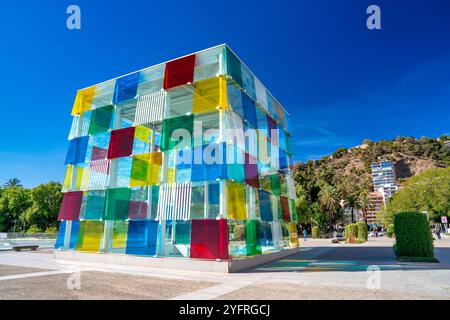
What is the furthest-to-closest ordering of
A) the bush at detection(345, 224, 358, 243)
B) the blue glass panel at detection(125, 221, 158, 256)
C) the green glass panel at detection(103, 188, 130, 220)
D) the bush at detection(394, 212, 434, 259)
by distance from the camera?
the bush at detection(345, 224, 358, 243), the green glass panel at detection(103, 188, 130, 220), the blue glass panel at detection(125, 221, 158, 256), the bush at detection(394, 212, 434, 259)

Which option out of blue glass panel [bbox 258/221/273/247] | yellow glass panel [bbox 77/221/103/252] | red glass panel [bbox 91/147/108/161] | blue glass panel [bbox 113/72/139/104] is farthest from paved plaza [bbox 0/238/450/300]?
blue glass panel [bbox 113/72/139/104]

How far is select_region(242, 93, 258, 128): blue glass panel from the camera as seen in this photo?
55.5 ft

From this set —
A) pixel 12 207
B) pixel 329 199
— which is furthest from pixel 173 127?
pixel 12 207

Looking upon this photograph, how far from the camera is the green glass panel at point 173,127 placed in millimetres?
15586

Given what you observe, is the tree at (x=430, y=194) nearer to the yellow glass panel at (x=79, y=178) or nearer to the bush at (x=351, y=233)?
the bush at (x=351, y=233)

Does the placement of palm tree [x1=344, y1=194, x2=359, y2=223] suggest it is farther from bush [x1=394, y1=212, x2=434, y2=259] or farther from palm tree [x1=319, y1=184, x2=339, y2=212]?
bush [x1=394, y1=212, x2=434, y2=259]

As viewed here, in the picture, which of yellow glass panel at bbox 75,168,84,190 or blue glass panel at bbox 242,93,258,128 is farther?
Answer: yellow glass panel at bbox 75,168,84,190

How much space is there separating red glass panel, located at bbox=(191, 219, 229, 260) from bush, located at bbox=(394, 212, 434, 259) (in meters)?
10.3

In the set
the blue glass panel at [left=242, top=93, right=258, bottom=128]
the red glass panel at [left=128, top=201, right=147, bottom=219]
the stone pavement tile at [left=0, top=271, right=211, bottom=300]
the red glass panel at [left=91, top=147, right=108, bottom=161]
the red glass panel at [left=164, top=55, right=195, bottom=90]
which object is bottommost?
the stone pavement tile at [left=0, top=271, right=211, bottom=300]

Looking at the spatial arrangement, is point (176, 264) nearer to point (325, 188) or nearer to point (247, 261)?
point (247, 261)

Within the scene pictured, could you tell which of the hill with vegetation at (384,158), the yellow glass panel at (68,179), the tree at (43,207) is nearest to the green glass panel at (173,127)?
the yellow glass panel at (68,179)

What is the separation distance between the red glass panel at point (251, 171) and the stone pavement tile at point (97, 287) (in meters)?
7.11

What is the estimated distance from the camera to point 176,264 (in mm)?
13383
